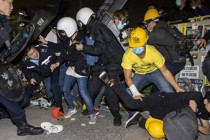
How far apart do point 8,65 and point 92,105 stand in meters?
1.57

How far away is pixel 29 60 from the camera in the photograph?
16.0 ft

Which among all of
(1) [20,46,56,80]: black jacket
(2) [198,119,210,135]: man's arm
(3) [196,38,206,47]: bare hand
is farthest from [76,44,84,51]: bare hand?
(2) [198,119,210,135]: man's arm

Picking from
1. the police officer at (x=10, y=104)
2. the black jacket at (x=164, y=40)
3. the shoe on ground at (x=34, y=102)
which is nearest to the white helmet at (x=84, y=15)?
the black jacket at (x=164, y=40)

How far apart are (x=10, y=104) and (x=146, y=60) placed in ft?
6.94

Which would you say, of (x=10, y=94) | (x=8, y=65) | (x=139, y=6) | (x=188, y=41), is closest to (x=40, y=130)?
(x=10, y=94)

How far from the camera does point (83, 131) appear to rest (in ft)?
14.8

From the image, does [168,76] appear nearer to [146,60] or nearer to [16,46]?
[146,60]

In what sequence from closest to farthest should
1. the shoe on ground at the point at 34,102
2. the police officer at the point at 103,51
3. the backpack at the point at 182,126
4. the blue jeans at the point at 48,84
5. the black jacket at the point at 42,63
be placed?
the backpack at the point at 182,126 < the police officer at the point at 103,51 < the black jacket at the point at 42,63 < the blue jeans at the point at 48,84 < the shoe on ground at the point at 34,102

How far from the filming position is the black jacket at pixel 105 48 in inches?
173

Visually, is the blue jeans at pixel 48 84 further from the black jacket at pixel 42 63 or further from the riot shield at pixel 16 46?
the riot shield at pixel 16 46

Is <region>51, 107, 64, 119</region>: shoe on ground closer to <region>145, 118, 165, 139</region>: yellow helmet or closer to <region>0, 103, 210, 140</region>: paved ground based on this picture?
<region>0, 103, 210, 140</region>: paved ground

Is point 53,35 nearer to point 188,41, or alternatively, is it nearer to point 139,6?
point 188,41

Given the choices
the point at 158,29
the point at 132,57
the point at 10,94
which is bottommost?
the point at 10,94

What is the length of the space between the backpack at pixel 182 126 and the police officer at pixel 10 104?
2051 millimetres
